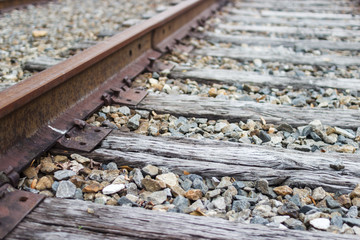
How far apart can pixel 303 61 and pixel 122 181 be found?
244 cm

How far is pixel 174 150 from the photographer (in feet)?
6.47

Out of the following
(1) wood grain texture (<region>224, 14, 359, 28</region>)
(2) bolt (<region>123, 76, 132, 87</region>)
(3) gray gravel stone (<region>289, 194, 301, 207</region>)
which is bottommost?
(3) gray gravel stone (<region>289, 194, 301, 207</region>)

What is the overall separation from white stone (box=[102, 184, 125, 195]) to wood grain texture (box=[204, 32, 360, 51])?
116 inches

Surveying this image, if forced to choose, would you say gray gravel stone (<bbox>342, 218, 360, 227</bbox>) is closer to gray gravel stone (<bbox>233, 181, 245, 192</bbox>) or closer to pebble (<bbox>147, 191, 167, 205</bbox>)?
A: gray gravel stone (<bbox>233, 181, 245, 192</bbox>)

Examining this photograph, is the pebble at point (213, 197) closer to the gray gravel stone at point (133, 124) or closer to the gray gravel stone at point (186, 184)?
the gray gravel stone at point (186, 184)

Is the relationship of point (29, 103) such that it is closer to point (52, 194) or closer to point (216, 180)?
point (52, 194)

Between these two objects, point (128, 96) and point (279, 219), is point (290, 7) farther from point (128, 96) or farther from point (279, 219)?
point (279, 219)

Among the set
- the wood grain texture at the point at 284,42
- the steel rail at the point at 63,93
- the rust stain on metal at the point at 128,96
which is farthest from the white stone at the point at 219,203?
the wood grain texture at the point at 284,42

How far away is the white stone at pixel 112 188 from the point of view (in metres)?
1.67

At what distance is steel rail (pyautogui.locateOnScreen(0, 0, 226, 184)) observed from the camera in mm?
1739

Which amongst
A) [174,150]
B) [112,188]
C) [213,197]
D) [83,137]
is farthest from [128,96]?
[213,197]

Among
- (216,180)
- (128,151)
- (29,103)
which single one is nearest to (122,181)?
(128,151)

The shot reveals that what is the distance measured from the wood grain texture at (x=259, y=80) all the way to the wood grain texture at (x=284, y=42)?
112cm

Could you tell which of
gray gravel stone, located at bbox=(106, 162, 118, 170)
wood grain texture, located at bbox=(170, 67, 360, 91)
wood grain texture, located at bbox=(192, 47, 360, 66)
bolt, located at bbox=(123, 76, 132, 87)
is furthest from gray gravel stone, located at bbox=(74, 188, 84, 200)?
wood grain texture, located at bbox=(192, 47, 360, 66)
